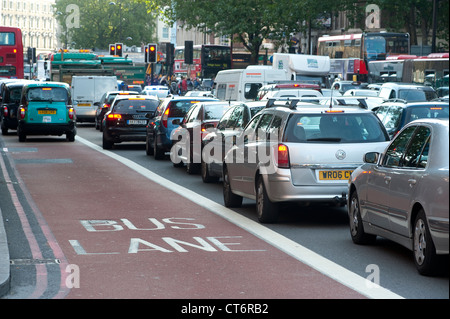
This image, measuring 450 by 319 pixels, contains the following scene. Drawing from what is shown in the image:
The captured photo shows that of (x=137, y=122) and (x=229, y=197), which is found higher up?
(x=137, y=122)

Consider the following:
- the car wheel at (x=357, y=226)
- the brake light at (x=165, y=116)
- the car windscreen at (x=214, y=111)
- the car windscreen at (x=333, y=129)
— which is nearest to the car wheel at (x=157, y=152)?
the brake light at (x=165, y=116)

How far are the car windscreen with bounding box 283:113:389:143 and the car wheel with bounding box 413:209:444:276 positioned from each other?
363cm

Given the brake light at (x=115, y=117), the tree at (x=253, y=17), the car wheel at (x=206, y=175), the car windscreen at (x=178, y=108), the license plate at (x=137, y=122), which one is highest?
the tree at (x=253, y=17)

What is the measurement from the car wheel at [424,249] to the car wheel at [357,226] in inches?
68.6

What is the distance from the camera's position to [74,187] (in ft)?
58.9

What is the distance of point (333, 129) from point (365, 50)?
152 feet

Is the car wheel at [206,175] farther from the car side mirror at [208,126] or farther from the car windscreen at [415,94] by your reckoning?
the car windscreen at [415,94]

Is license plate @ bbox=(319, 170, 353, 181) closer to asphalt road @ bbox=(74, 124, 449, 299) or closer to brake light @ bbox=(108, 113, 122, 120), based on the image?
asphalt road @ bbox=(74, 124, 449, 299)

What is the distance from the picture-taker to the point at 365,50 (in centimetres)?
5838

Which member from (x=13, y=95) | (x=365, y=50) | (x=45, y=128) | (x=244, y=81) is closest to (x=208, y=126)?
(x=45, y=128)

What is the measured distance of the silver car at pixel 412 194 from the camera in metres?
8.59

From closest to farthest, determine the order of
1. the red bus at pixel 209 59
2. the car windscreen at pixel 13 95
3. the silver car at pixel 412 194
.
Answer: the silver car at pixel 412 194 < the car windscreen at pixel 13 95 < the red bus at pixel 209 59

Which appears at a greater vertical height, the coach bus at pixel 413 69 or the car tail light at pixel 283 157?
the coach bus at pixel 413 69

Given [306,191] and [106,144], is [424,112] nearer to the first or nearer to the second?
[306,191]
